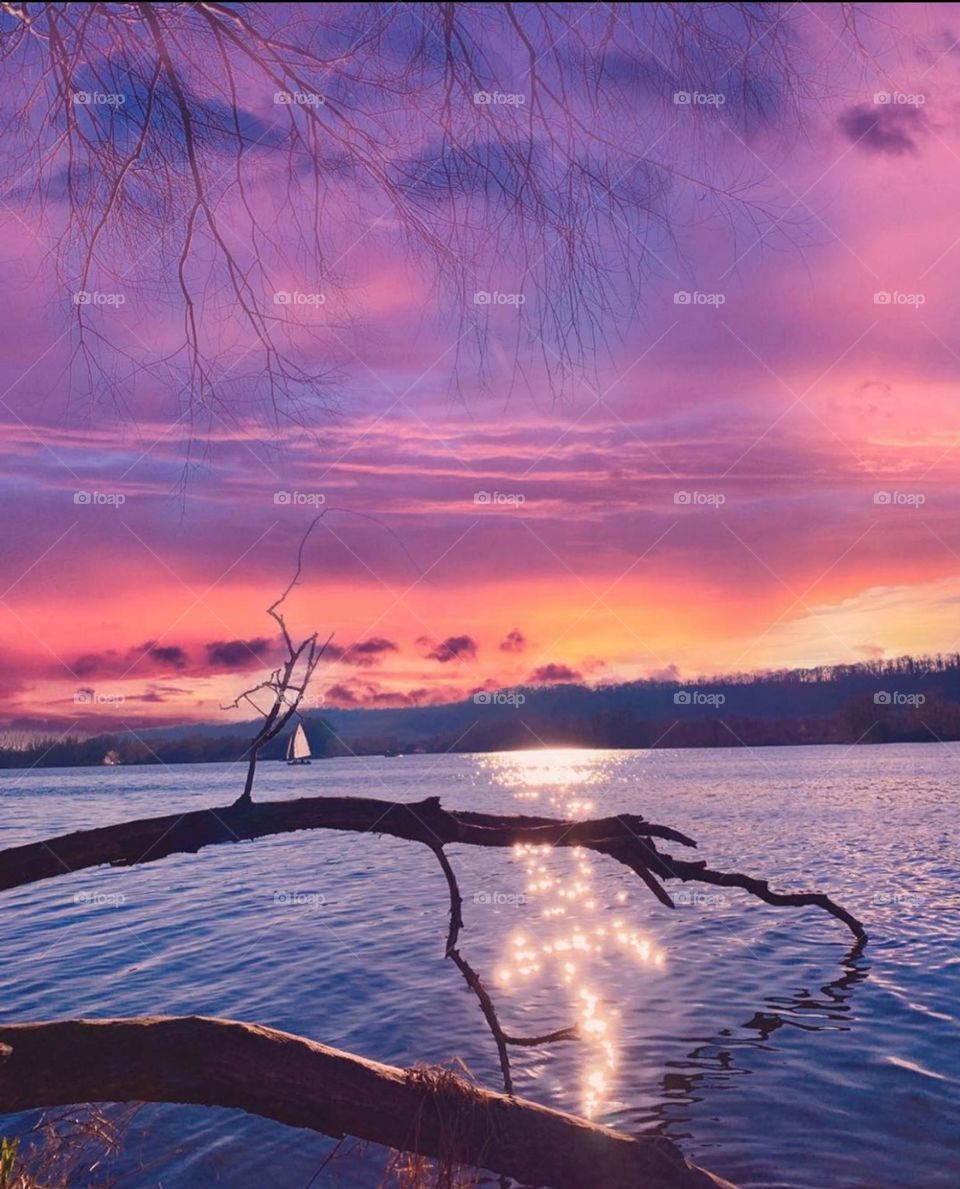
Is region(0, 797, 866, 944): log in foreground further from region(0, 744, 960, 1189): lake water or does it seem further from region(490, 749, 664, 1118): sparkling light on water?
region(0, 744, 960, 1189): lake water

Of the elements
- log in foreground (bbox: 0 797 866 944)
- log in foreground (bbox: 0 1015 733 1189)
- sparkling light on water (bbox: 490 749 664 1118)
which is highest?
log in foreground (bbox: 0 797 866 944)

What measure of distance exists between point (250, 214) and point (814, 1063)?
39.1ft

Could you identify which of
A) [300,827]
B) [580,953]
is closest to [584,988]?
[580,953]

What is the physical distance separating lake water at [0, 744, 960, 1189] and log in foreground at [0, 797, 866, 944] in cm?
575

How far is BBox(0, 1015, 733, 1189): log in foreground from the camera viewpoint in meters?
4.01

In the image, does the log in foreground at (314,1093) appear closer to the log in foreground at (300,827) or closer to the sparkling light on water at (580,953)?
the log in foreground at (300,827)

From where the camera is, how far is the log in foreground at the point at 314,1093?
4008 millimetres

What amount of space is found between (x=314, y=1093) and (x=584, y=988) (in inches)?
516

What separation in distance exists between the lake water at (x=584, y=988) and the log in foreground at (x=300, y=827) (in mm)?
Result: 5746

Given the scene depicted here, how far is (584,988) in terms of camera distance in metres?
16.1

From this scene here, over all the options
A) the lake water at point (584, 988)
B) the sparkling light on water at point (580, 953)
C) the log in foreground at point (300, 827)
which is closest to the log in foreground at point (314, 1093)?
the log in foreground at point (300, 827)

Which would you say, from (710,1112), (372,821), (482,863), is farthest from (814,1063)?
(482,863)

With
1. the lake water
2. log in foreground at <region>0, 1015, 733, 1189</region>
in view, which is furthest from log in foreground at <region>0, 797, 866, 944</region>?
the lake water

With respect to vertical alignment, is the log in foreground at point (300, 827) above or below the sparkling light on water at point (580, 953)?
above
